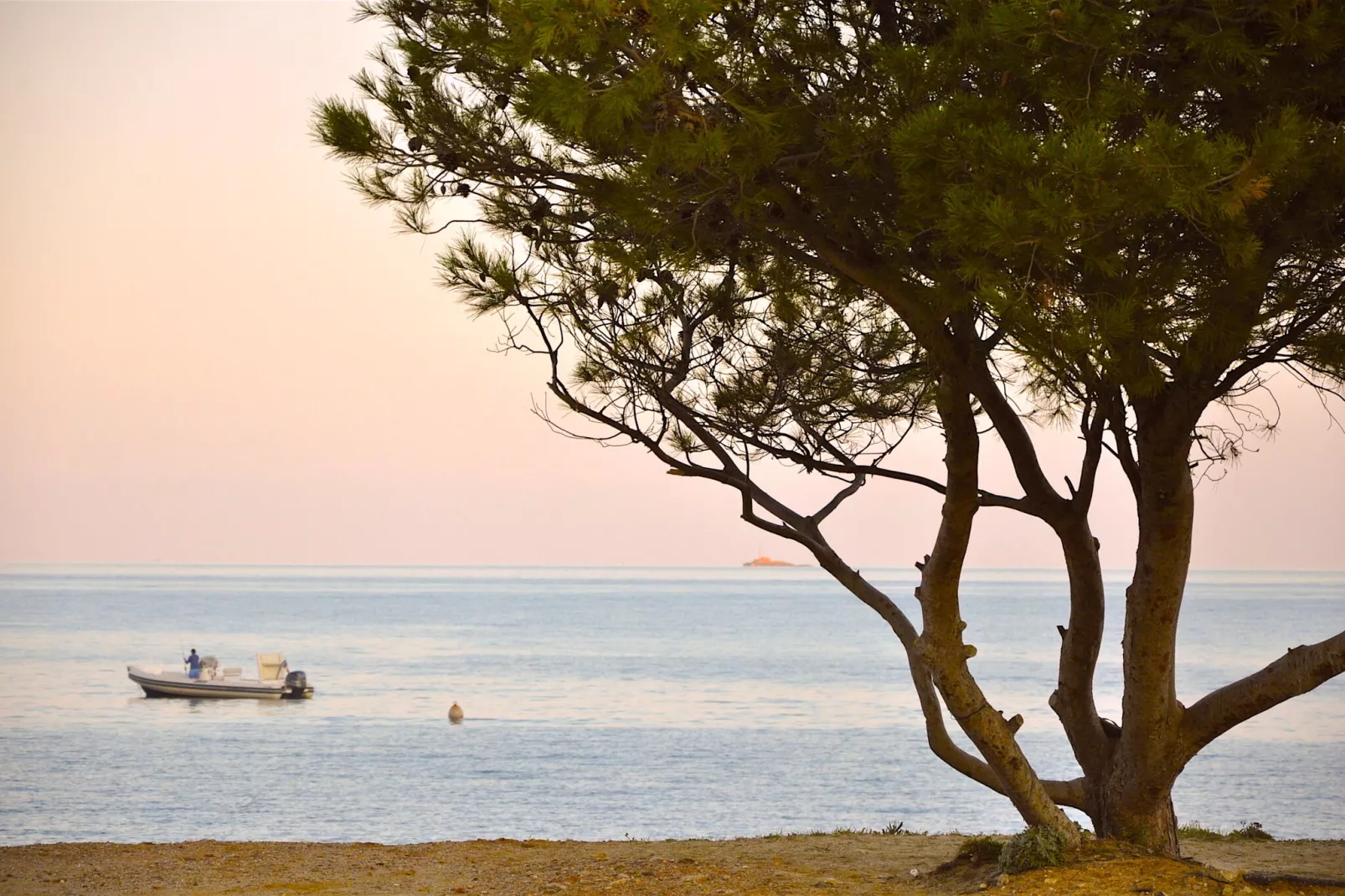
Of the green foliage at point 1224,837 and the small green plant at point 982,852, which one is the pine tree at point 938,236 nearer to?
the small green plant at point 982,852

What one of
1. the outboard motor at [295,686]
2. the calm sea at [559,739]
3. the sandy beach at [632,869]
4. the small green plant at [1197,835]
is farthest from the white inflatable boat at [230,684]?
the small green plant at [1197,835]

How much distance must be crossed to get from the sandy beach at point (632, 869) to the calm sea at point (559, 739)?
11716 mm

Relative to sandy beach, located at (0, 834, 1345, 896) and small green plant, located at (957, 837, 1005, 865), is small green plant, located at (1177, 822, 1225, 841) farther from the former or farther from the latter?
small green plant, located at (957, 837, 1005, 865)

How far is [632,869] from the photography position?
227 inches

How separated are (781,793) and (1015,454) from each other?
18.3m

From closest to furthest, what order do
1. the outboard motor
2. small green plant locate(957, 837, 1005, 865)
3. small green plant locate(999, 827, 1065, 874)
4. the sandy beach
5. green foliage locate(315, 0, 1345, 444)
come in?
green foliage locate(315, 0, 1345, 444) → the sandy beach → small green plant locate(999, 827, 1065, 874) → small green plant locate(957, 837, 1005, 865) → the outboard motor

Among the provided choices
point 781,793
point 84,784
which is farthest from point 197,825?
point 781,793

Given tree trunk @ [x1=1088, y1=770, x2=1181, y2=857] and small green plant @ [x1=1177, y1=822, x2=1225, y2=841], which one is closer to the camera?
tree trunk @ [x1=1088, y1=770, x2=1181, y2=857]

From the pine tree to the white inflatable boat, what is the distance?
117ft

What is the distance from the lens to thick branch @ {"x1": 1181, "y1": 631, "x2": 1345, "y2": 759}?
5.04 metres

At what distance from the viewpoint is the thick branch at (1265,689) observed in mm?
5035

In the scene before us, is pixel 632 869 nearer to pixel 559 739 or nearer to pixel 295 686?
pixel 559 739

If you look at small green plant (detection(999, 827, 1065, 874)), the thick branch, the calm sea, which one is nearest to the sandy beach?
small green plant (detection(999, 827, 1065, 874))

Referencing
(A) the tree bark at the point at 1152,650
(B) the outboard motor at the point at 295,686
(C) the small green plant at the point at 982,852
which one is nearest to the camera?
(A) the tree bark at the point at 1152,650
